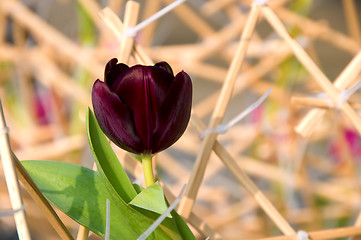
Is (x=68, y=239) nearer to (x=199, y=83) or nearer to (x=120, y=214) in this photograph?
(x=120, y=214)

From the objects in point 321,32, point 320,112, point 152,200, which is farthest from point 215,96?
point 152,200

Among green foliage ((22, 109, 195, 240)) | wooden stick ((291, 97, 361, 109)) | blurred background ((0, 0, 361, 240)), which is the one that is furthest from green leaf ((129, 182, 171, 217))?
blurred background ((0, 0, 361, 240))

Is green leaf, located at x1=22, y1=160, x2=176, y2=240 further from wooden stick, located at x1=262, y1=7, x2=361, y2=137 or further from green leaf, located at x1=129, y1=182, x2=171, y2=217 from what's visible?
wooden stick, located at x1=262, y1=7, x2=361, y2=137

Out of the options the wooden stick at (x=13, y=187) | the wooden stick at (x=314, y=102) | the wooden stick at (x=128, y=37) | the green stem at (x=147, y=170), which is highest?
the wooden stick at (x=128, y=37)

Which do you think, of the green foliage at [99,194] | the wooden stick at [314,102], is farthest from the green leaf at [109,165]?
the wooden stick at [314,102]

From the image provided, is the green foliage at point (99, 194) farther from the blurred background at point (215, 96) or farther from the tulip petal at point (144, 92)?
the blurred background at point (215, 96)

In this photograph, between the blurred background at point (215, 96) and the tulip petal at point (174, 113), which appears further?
the blurred background at point (215, 96)

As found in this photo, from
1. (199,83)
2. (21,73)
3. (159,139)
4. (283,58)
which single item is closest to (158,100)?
(159,139)
